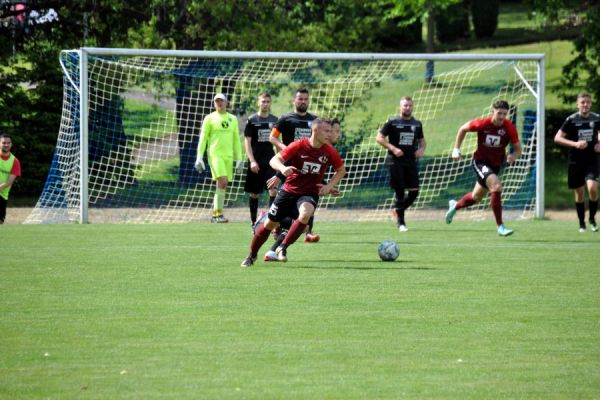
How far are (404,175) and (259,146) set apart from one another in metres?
2.55

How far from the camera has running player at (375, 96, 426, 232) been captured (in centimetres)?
1664

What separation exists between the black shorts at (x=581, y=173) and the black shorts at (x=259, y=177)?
15.7ft

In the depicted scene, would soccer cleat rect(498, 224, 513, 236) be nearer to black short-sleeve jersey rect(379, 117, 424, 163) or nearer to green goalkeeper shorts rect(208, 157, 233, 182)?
black short-sleeve jersey rect(379, 117, 424, 163)

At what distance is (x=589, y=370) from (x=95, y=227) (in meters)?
11.5

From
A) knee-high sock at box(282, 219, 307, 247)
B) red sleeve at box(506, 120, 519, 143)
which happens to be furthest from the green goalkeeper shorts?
knee-high sock at box(282, 219, 307, 247)

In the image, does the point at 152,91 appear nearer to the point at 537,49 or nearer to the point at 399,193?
the point at 399,193

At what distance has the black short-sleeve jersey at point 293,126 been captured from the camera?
47.6ft

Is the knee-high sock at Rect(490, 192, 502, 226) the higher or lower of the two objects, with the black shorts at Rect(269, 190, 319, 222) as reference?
lower

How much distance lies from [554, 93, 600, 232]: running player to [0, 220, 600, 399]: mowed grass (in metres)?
3.03

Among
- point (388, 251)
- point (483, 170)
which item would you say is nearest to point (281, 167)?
point (388, 251)

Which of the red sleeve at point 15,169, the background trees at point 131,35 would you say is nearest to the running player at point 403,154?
the red sleeve at point 15,169

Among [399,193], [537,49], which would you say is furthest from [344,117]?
[537,49]

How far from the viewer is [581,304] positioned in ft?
29.8

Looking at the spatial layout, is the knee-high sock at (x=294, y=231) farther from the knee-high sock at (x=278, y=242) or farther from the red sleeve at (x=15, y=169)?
the red sleeve at (x=15, y=169)
